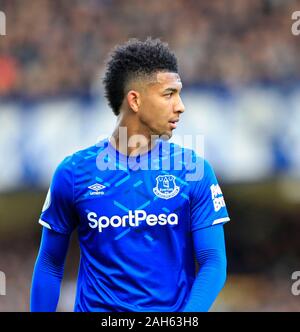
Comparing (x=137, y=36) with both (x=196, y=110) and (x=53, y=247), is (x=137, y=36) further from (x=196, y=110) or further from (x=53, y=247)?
(x=53, y=247)

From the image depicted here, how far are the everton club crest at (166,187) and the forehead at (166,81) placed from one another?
53 cm

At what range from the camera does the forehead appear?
494 cm

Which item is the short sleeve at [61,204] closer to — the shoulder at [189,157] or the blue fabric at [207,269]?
the shoulder at [189,157]

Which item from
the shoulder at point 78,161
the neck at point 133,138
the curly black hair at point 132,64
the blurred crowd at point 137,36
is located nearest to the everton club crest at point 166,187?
the neck at point 133,138

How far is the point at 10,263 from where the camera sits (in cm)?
1315

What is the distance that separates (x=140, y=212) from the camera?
4871 mm

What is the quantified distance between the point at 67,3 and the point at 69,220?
9.32 metres

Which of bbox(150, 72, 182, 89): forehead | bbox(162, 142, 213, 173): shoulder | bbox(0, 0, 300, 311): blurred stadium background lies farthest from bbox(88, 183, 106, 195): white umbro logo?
bbox(0, 0, 300, 311): blurred stadium background

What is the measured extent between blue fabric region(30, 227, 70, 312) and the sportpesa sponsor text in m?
0.27

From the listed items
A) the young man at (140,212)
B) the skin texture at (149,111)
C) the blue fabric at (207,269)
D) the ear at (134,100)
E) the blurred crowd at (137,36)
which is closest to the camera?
the blue fabric at (207,269)

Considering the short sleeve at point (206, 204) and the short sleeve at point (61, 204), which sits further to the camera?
the short sleeve at point (61, 204)

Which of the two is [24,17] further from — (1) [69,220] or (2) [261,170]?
(1) [69,220]

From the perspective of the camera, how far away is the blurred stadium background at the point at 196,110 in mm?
11414

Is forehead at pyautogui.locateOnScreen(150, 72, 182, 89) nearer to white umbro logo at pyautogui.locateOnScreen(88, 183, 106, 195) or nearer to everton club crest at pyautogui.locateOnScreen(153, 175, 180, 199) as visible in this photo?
everton club crest at pyautogui.locateOnScreen(153, 175, 180, 199)
